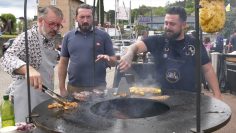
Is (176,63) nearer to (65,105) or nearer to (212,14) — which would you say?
(212,14)

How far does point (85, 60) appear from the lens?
4141mm

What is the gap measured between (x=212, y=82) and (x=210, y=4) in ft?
2.95

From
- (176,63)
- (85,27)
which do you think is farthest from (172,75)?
(85,27)

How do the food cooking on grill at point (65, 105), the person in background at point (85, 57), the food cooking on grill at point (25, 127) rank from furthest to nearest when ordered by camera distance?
the person in background at point (85, 57) → the food cooking on grill at point (65, 105) → the food cooking on grill at point (25, 127)

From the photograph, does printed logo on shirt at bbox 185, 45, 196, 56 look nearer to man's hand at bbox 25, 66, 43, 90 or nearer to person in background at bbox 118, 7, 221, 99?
person in background at bbox 118, 7, 221, 99

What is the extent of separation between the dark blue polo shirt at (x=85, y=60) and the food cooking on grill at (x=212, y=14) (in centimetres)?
131

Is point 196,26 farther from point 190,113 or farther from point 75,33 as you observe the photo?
point 75,33

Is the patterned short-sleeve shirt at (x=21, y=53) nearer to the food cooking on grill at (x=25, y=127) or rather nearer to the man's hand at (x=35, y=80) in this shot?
→ the man's hand at (x=35, y=80)

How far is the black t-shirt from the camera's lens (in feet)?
11.2

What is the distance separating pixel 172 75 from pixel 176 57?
0.66ft

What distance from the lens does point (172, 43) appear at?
3.49 m

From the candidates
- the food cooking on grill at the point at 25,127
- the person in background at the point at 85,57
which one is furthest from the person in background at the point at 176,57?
the food cooking on grill at the point at 25,127

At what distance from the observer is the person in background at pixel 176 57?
11.2 ft

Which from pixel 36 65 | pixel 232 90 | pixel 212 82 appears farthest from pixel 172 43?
pixel 232 90
